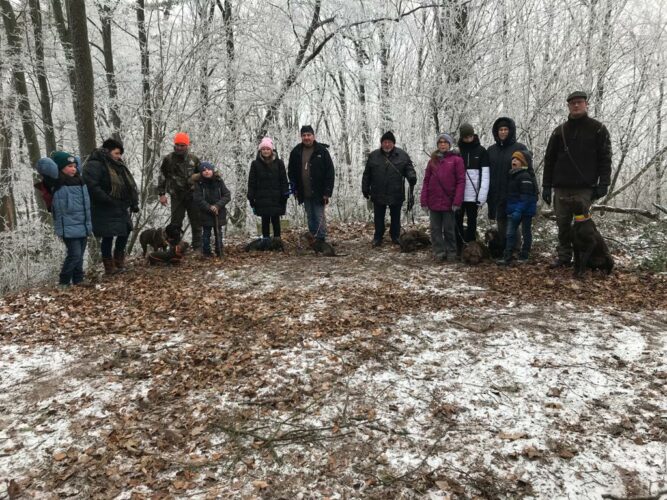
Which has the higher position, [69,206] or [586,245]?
[69,206]

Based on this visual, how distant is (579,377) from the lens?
3.27m

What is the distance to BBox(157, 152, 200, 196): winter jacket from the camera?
7367 millimetres

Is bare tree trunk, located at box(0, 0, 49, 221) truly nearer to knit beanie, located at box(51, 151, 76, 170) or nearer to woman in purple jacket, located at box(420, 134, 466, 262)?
knit beanie, located at box(51, 151, 76, 170)

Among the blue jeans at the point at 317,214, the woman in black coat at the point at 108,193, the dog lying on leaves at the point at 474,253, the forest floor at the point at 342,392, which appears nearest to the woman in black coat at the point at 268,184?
the blue jeans at the point at 317,214

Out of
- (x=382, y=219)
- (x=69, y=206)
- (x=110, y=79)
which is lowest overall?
(x=382, y=219)

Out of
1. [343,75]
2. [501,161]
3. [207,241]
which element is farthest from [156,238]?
[343,75]

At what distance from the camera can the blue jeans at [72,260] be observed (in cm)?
579

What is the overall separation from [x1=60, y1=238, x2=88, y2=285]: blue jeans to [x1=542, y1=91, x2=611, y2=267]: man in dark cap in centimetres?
653

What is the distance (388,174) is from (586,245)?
131 inches

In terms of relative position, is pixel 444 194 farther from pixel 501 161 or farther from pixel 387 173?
pixel 387 173

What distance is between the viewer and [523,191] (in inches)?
234

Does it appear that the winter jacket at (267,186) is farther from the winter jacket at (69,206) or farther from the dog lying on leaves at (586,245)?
the dog lying on leaves at (586,245)

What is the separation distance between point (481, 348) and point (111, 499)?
116 inches

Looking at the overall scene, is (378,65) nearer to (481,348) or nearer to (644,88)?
(644,88)
